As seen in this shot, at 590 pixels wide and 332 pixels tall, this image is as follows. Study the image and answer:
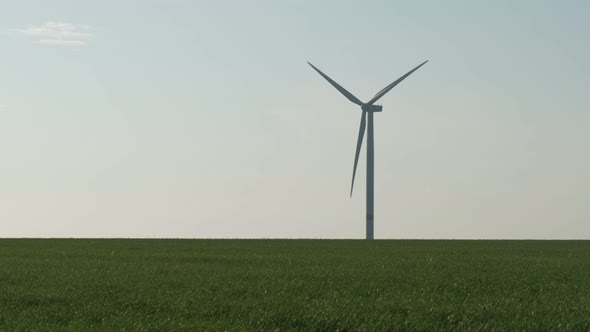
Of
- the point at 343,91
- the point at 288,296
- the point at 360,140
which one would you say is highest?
the point at 343,91

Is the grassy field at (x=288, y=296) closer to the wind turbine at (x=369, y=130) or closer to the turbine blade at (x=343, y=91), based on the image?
the wind turbine at (x=369, y=130)

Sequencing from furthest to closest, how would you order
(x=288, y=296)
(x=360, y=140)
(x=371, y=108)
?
(x=371, y=108)
(x=360, y=140)
(x=288, y=296)

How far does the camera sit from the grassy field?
16.5m

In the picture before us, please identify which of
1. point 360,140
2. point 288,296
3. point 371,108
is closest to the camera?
point 288,296

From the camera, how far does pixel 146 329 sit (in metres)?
15.4

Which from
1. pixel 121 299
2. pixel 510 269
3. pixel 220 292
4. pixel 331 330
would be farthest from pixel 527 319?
pixel 510 269

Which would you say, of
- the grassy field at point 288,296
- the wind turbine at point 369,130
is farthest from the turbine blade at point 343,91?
the grassy field at point 288,296

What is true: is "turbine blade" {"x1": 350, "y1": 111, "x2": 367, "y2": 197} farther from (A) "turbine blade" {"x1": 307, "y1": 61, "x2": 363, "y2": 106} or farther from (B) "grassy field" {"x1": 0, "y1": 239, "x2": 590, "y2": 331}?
(B) "grassy field" {"x1": 0, "y1": 239, "x2": 590, "y2": 331}

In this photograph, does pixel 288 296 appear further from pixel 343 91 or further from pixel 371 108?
pixel 371 108

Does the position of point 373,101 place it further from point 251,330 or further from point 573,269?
point 251,330

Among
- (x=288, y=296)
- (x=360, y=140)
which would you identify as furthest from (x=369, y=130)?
(x=288, y=296)

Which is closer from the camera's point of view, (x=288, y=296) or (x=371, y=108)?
(x=288, y=296)

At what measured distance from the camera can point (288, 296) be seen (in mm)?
19656

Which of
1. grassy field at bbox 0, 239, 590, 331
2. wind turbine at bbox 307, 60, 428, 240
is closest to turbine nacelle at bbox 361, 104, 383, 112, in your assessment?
wind turbine at bbox 307, 60, 428, 240
